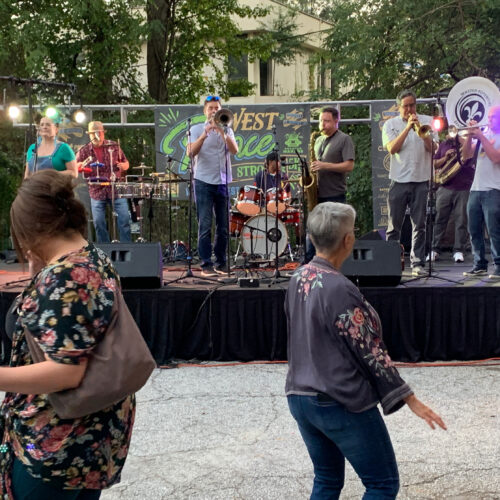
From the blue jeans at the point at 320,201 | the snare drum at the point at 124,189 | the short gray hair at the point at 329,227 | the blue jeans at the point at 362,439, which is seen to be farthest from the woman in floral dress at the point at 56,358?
the snare drum at the point at 124,189

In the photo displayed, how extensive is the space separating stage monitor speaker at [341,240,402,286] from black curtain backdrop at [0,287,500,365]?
106 mm

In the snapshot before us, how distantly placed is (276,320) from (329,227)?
367cm

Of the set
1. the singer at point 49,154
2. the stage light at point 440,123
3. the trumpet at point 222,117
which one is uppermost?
the trumpet at point 222,117

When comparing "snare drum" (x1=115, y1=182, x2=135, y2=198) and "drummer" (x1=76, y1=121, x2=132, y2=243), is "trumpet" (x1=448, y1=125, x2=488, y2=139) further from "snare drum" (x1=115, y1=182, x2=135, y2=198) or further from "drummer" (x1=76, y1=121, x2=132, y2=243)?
"snare drum" (x1=115, y1=182, x2=135, y2=198)

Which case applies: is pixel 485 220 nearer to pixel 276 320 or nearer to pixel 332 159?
pixel 332 159

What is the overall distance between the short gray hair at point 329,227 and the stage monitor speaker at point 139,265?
12.2 ft

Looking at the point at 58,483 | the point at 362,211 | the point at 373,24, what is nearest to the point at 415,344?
the point at 58,483

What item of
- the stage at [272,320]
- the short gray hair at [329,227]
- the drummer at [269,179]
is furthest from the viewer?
the drummer at [269,179]

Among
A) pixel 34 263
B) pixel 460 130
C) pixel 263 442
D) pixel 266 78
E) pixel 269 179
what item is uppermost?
pixel 266 78

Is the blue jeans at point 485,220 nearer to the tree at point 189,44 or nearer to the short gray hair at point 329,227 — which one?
the short gray hair at point 329,227

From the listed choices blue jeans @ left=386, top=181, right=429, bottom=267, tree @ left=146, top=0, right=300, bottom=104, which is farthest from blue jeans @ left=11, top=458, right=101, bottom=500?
tree @ left=146, top=0, right=300, bottom=104

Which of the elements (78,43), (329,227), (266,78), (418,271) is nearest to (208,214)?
(418,271)

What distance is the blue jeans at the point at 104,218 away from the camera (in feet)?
29.4

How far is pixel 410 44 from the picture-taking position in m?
15.1
